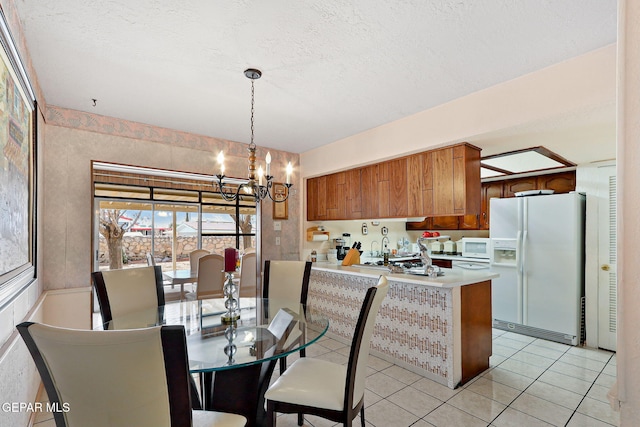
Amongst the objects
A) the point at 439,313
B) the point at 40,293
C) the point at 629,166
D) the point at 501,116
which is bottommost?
the point at 439,313

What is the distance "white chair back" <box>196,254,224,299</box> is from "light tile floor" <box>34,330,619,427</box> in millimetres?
1859

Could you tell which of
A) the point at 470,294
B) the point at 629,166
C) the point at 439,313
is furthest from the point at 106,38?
the point at 470,294

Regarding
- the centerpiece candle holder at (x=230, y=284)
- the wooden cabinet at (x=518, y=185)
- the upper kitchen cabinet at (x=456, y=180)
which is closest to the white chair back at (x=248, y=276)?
the centerpiece candle holder at (x=230, y=284)

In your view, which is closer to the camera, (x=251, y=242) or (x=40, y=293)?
(x=40, y=293)

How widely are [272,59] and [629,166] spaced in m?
2.03

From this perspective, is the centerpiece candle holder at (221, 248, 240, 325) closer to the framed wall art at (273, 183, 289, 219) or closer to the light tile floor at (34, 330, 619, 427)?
the light tile floor at (34, 330, 619, 427)

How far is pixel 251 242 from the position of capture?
295 inches

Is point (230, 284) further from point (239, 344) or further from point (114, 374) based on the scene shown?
point (114, 374)

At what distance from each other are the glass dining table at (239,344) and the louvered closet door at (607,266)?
3308 mm

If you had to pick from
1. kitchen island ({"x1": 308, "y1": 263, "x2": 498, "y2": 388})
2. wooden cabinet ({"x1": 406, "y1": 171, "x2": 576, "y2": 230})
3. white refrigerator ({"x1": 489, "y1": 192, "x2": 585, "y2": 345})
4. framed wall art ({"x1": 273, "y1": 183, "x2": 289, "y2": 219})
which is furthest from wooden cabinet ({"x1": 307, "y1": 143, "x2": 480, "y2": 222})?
white refrigerator ({"x1": 489, "y1": 192, "x2": 585, "y2": 345})

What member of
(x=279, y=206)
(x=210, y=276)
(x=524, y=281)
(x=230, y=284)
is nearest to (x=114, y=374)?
(x=230, y=284)

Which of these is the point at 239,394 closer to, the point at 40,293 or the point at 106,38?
the point at 40,293

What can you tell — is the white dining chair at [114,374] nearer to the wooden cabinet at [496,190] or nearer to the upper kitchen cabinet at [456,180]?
the upper kitchen cabinet at [456,180]

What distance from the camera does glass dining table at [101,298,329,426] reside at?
155 cm
